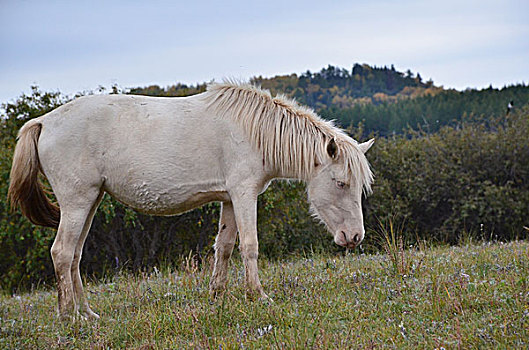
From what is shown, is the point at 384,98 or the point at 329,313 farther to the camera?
the point at 384,98

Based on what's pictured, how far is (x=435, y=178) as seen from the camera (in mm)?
14484

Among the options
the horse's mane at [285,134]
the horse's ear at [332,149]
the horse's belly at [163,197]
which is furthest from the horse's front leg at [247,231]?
the horse's ear at [332,149]

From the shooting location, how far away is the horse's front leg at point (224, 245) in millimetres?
5352

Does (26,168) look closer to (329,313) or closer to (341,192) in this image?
(341,192)

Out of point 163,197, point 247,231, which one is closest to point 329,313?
point 247,231

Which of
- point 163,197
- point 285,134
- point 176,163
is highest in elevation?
point 285,134

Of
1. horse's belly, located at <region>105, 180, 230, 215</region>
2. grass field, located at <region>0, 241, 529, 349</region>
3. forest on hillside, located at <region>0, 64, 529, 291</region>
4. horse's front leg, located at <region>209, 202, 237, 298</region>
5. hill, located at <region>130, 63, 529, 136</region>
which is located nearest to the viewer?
grass field, located at <region>0, 241, 529, 349</region>

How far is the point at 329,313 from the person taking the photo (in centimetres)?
388

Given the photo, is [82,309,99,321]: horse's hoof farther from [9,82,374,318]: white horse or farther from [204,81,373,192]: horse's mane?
[204,81,373,192]: horse's mane

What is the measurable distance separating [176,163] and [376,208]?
10.3m

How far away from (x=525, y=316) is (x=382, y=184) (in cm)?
1145

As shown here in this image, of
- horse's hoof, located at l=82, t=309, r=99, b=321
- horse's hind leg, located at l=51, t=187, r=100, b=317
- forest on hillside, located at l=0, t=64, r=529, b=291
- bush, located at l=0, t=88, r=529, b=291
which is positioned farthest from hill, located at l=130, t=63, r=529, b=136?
horse's hoof, located at l=82, t=309, r=99, b=321

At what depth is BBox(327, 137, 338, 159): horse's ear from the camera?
16.3 feet

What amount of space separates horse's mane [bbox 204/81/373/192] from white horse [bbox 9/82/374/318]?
0.01m
